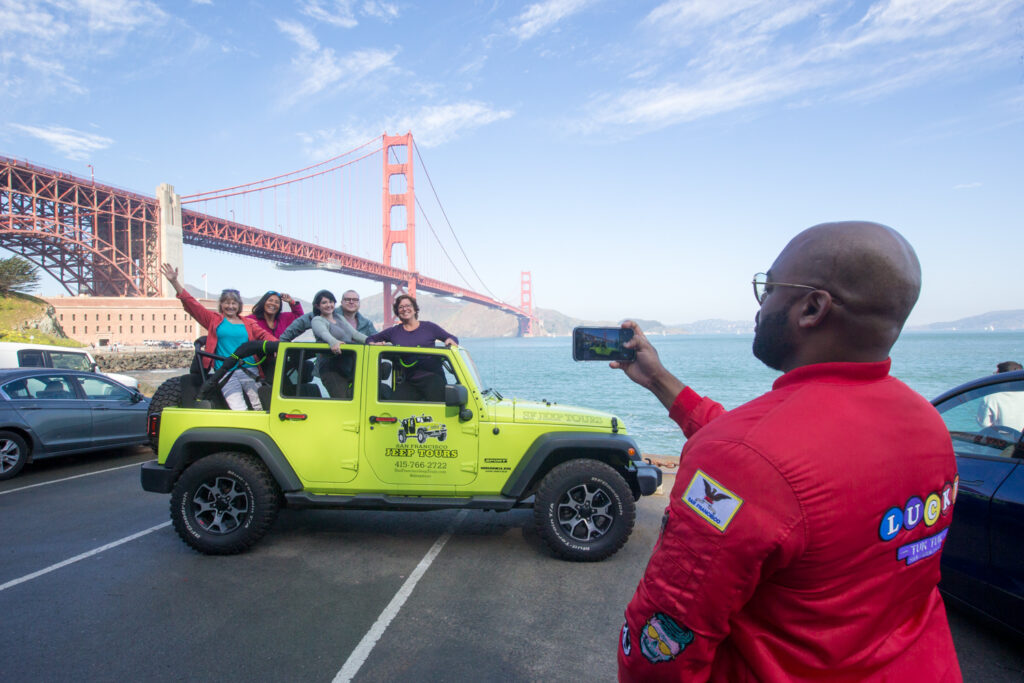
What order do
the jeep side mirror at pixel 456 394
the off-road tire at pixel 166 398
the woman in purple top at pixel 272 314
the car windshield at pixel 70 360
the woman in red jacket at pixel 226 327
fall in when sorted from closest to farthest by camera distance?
the jeep side mirror at pixel 456 394 → the off-road tire at pixel 166 398 → the woman in red jacket at pixel 226 327 → the woman in purple top at pixel 272 314 → the car windshield at pixel 70 360

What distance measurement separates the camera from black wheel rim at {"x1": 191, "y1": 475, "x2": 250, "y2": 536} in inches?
179

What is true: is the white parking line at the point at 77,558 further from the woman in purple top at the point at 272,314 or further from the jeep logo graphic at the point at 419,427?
the jeep logo graphic at the point at 419,427

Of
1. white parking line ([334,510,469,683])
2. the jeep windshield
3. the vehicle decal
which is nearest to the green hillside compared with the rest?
the jeep windshield

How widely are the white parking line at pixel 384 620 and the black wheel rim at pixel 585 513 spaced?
3.50 ft

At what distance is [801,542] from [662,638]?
29cm

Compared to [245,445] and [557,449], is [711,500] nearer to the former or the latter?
[557,449]

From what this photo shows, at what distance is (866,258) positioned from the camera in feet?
3.50

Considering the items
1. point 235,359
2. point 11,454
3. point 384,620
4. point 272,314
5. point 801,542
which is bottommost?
point 384,620

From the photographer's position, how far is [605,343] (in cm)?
178

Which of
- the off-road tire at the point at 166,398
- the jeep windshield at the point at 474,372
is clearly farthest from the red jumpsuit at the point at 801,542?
the off-road tire at the point at 166,398

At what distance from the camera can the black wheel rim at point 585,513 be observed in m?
4.45

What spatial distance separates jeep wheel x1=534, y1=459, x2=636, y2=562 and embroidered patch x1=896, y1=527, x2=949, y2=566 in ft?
10.9

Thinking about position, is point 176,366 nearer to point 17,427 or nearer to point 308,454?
point 17,427

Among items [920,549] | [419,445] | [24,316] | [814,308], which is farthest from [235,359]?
[24,316]
